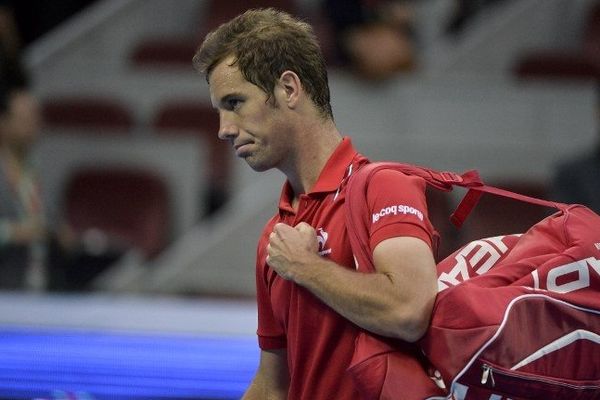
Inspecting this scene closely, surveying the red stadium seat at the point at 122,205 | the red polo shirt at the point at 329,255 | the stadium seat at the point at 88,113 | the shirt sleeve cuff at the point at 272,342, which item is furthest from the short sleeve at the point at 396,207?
the stadium seat at the point at 88,113

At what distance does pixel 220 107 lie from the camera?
8.08ft

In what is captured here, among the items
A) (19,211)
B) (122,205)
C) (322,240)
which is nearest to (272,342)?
(322,240)

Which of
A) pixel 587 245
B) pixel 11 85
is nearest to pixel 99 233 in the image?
pixel 11 85

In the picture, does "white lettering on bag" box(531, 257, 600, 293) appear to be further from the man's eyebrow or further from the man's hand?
the man's eyebrow

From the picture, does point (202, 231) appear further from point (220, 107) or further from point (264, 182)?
point (220, 107)

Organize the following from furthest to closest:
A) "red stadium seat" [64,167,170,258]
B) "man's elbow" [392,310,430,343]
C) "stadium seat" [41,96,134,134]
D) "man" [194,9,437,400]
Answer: "stadium seat" [41,96,134,134] → "red stadium seat" [64,167,170,258] → "man" [194,9,437,400] → "man's elbow" [392,310,430,343]

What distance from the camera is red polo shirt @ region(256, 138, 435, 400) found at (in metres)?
2.22

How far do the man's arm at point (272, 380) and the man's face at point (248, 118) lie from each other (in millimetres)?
487

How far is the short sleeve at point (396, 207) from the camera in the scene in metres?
2.18

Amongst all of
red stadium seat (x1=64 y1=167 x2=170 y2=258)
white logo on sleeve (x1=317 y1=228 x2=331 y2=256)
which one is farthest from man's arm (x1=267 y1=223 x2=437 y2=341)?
red stadium seat (x1=64 y1=167 x2=170 y2=258)

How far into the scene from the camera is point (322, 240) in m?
2.37

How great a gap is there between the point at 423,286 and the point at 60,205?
4941 mm

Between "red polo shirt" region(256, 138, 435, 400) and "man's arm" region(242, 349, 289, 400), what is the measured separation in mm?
135

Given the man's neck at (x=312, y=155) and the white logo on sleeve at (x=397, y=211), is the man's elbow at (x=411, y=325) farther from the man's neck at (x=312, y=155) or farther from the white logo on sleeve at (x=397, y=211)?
the man's neck at (x=312, y=155)
